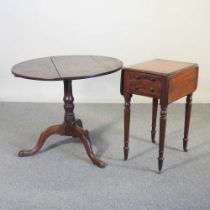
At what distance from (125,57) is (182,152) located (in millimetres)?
1388

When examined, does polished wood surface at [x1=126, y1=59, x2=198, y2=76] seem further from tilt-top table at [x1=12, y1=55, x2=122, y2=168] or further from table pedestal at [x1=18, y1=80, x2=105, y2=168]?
table pedestal at [x1=18, y1=80, x2=105, y2=168]

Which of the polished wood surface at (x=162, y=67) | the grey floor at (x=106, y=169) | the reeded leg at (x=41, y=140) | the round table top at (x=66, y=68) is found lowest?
the grey floor at (x=106, y=169)

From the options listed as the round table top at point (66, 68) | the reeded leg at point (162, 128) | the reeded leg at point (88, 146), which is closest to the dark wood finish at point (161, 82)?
the reeded leg at point (162, 128)

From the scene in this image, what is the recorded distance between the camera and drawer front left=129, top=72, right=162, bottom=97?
1795mm

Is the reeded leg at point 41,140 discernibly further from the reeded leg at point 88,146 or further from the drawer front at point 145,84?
the drawer front at point 145,84

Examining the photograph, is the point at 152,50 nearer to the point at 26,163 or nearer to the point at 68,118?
the point at 68,118

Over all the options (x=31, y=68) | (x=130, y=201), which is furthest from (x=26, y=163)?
(x=130, y=201)

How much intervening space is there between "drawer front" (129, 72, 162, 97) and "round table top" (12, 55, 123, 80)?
0.16 m

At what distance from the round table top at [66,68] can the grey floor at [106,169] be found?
65cm

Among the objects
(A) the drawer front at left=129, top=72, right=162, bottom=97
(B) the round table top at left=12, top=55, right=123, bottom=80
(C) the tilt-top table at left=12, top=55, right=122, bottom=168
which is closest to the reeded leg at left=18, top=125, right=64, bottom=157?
(C) the tilt-top table at left=12, top=55, right=122, bottom=168

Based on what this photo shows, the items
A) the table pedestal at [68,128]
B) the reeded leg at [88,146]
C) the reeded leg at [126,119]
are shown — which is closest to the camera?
the reeded leg at [126,119]

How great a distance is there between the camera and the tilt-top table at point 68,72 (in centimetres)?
185

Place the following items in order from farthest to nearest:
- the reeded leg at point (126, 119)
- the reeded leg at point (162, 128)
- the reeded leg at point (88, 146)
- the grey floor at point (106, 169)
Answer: the reeded leg at point (88, 146)
the reeded leg at point (126, 119)
the reeded leg at point (162, 128)
the grey floor at point (106, 169)

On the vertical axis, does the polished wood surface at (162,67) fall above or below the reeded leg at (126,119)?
above
